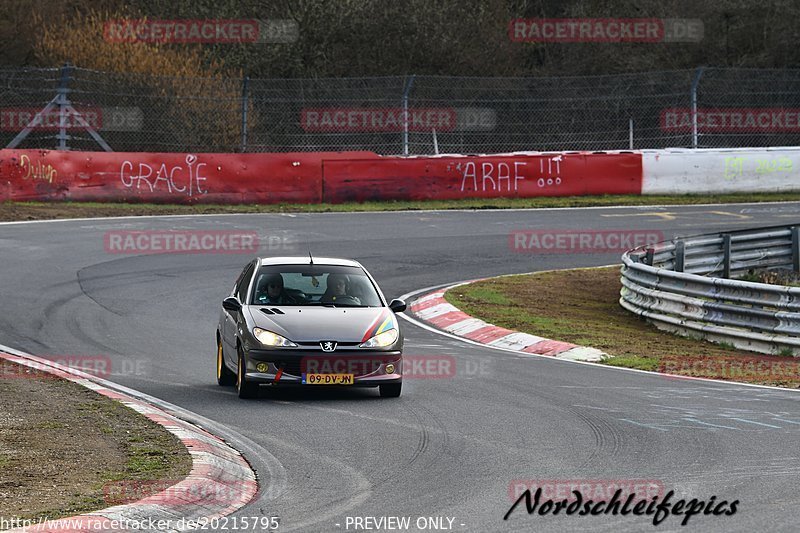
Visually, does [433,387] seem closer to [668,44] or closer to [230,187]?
[230,187]

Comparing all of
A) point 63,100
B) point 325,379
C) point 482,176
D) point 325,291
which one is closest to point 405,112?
point 482,176

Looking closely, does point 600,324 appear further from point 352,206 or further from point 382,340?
point 352,206

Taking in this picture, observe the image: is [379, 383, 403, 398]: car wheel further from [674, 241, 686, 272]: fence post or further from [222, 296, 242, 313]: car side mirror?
[674, 241, 686, 272]: fence post

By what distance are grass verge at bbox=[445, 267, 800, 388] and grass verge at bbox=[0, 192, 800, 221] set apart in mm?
7586

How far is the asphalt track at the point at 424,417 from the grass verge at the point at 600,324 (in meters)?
0.83

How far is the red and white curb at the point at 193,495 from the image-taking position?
6.92 metres

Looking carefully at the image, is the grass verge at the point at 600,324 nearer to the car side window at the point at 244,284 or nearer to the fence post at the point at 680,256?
the fence post at the point at 680,256

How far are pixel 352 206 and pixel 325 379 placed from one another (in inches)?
734

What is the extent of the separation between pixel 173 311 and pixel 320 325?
638 centimetres

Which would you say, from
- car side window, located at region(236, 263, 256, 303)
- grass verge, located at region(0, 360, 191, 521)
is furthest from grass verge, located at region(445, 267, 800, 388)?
grass verge, located at region(0, 360, 191, 521)

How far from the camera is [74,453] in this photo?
8781 mm

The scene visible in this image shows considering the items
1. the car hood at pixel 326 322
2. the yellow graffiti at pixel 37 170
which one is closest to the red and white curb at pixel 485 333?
the car hood at pixel 326 322

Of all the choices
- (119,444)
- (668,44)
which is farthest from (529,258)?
(668,44)

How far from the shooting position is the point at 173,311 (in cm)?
1778
